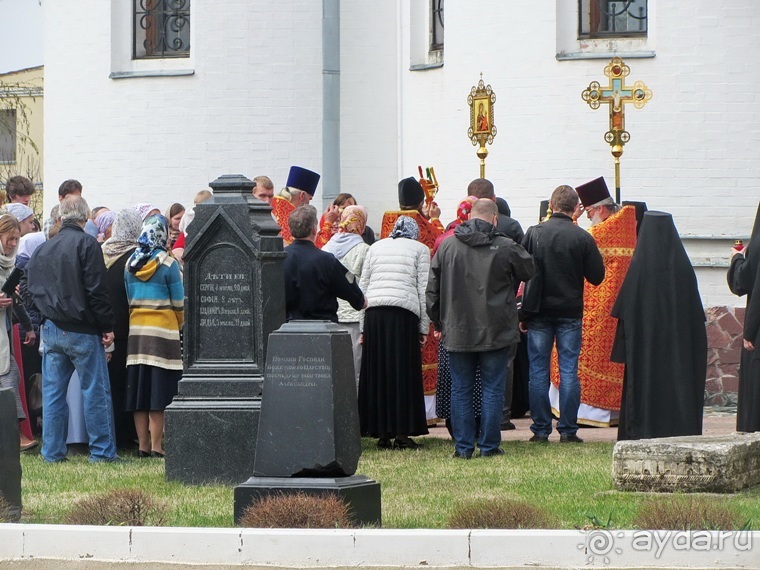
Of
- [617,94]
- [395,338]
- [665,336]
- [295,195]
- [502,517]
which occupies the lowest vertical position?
[502,517]

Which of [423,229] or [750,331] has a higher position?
[423,229]

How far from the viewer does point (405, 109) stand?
20641mm

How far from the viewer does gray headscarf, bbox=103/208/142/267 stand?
13.0 m

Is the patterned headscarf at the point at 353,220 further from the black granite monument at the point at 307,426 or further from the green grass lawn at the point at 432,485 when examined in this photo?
the black granite monument at the point at 307,426

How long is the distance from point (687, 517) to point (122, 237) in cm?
632

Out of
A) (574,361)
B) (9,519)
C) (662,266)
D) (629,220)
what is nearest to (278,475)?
(9,519)

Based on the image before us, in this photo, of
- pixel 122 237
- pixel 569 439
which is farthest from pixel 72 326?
pixel 569 439

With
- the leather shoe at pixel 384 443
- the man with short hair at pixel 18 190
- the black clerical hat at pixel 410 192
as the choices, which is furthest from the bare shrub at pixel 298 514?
the man with short hair at pixel 18 190

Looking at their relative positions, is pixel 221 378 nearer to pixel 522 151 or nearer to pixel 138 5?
pixel 522 151

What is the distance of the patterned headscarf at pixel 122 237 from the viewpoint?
42.8 feet

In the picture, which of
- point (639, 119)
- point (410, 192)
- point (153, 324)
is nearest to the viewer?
point (153, 324)

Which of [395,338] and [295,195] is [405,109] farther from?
[395,338]

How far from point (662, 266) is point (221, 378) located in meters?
3.32

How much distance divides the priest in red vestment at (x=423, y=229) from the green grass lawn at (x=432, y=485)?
87cm
